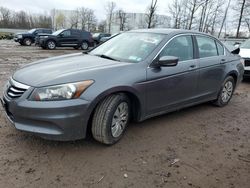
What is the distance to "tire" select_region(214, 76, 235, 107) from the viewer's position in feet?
17.6

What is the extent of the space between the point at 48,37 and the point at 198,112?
17.6 m

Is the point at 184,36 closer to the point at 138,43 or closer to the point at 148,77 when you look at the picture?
the point at 138,43

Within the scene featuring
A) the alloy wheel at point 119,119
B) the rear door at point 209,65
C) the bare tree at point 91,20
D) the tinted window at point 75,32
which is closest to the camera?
the alloy wheel at point 119,119

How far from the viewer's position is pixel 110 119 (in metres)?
3.24

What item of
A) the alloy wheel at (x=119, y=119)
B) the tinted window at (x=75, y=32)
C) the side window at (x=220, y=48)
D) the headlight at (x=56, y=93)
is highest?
the side window at (x=220, y=48)

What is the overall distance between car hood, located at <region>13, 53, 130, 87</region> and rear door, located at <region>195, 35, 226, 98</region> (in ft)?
5.80

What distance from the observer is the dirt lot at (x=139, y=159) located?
9.05 feet

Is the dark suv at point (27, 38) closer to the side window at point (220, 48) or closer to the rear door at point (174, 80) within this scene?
the side window at point (220, 48)

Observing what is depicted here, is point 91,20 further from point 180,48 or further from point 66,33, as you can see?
point 180,48

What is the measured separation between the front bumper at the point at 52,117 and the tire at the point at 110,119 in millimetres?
198

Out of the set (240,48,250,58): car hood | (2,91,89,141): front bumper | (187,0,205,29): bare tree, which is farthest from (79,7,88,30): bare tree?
(2,91,89,141): front bumper

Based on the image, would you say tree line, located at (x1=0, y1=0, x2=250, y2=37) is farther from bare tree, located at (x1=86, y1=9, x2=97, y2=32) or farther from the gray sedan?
the gray sedan

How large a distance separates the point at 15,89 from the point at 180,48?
2612 millimetres

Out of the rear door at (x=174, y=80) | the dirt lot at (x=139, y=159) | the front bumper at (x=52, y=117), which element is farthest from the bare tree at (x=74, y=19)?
the front bumper at (x=52, y=117)
